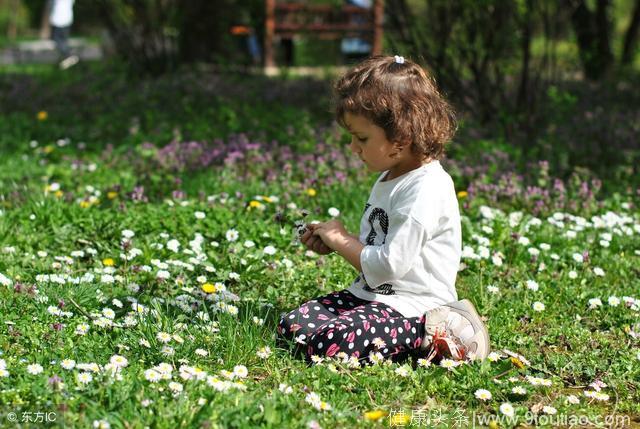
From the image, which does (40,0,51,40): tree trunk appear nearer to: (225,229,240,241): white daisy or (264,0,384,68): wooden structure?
(264,0,384,68): wooden structure

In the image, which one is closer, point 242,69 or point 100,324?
point 100,324

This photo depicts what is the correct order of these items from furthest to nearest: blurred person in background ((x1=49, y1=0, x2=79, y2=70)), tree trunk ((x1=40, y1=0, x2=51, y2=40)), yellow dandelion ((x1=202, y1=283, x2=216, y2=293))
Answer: tree trunk ((x1=40, y1=0, x2=51, y2=40)) → blurred person in background ((x1=49, y1=0, x2=79, y2=70)) → yellow dandelion ((x1=202, y1=283, x2=216, y2=293))

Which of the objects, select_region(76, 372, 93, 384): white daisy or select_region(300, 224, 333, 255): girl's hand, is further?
select_region(300, 224, 333, 255): girl's hand

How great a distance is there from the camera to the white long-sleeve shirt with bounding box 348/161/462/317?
3213mm

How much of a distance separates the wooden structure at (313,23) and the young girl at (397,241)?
943 centimetres

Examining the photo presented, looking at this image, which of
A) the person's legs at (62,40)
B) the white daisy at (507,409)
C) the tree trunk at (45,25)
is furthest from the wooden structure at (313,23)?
the tree trunk at (45,25)

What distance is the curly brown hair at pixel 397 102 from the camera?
322 centimetres

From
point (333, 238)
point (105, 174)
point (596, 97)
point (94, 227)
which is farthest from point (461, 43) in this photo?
point (333, 238)

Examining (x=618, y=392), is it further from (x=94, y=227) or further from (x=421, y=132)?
(x=94, y=227)

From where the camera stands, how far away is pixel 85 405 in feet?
8.71

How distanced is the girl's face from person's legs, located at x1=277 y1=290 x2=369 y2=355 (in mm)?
585

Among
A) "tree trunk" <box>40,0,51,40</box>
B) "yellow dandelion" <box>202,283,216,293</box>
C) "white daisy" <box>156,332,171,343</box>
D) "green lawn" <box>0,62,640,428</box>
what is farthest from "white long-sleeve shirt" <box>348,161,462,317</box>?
"tree trunk" <box>40,0,51,40</box>

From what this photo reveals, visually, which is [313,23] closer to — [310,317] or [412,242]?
[310,317]

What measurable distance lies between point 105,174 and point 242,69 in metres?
5.79
